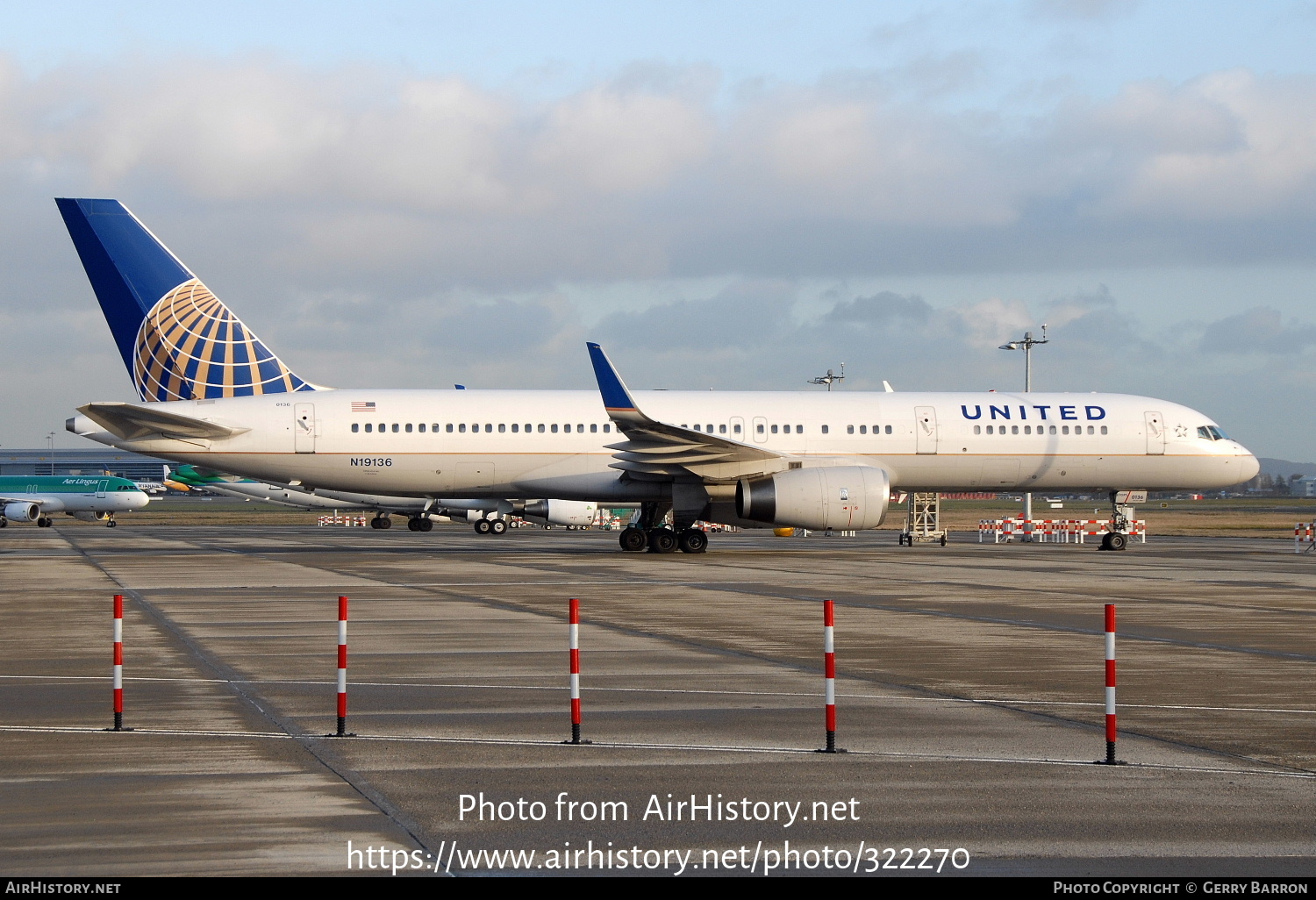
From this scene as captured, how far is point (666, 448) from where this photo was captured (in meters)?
29.9

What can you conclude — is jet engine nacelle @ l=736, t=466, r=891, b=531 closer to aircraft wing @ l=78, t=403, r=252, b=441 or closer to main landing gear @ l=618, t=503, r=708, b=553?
main landing gear @ l=618, t=503, r=708, b=553

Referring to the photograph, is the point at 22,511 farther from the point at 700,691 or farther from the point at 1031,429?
the point at 700,691

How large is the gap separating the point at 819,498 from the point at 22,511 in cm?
5806

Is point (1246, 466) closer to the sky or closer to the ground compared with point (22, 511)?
closer to the sky

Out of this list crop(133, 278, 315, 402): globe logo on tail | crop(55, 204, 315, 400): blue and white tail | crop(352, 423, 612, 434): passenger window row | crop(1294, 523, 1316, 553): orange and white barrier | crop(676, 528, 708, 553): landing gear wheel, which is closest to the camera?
crop(352, 423, 612, 434): passenger window row

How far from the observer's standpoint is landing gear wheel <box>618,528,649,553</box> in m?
33.3

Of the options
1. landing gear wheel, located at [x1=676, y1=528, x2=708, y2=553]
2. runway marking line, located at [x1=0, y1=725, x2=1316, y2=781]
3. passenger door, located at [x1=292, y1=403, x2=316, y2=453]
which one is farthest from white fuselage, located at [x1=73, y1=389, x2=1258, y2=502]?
runway marking line, located at [x1=0, y1=725, x2=1316, y2=781]

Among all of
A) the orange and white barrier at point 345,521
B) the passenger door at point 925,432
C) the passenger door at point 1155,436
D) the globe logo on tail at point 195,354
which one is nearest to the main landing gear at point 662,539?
the passenger door at point 925,432

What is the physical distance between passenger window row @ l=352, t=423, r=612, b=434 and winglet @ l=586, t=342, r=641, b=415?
3.02m

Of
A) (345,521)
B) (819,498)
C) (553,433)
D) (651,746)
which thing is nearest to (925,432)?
(819,498)

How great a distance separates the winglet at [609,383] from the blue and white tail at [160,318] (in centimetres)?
782

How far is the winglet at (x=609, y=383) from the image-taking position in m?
28.9

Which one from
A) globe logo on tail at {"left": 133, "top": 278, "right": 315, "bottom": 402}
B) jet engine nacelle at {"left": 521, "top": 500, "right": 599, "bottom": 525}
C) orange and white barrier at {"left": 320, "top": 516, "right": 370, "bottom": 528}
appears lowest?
orange and white barrier at {"left": 320, "top": 516, "right": 370, "bottom": 528}
